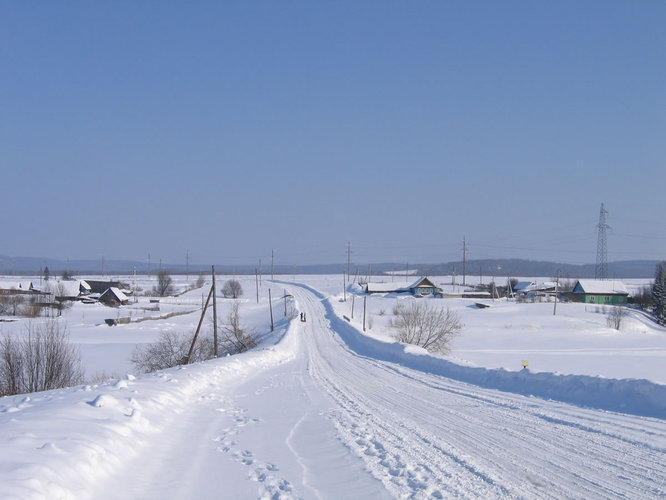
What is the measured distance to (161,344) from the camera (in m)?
40.1

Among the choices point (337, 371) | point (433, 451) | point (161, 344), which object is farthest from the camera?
point (161, 344)

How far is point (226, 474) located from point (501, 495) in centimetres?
334

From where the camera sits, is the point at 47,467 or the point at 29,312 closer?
the point at 47,467

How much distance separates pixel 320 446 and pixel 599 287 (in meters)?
118

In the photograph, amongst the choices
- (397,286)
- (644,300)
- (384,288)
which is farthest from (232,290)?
(644,300)

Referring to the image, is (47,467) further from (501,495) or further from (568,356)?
(568,356)

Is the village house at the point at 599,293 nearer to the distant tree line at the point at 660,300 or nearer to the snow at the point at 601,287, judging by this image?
the snow at the point at 601,287

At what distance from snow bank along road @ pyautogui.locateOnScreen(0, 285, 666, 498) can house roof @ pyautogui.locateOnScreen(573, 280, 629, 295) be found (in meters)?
110

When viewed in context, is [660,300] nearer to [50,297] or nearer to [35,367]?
[35,367]

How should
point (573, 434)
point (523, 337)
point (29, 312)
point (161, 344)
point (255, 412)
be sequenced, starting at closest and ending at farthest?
point (573, 434) → point (255, 412) → point (161, 344) → point (523, 337) → point (29, 312)

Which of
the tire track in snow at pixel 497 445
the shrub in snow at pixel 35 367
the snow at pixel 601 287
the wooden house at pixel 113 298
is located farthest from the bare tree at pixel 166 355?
the snow at pixel 601 287

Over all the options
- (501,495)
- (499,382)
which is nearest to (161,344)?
(499,382)

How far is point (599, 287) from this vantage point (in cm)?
11356

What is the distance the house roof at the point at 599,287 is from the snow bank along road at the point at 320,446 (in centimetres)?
10971
